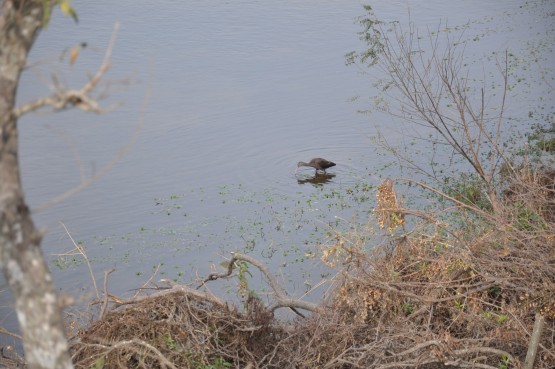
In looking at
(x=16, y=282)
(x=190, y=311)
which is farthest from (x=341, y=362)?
(x=16, y=282)

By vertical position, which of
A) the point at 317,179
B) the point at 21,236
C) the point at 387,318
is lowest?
the point at 387,318

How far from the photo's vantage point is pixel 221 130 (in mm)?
16875

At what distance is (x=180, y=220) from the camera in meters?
13.4

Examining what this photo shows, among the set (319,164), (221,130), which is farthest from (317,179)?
(221,130)

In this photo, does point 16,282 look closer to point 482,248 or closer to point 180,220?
point 482,248

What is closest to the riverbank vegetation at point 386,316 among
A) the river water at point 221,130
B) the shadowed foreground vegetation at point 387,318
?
the shadowed foreground vegetation at point 387,318

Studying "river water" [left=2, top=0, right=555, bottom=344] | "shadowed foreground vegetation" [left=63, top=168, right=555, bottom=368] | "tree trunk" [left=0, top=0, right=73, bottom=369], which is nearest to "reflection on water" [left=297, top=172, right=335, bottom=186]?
"river water" [left=2, top=0, right=555, bottom=344]

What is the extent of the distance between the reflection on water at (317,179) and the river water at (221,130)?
0.19 feet

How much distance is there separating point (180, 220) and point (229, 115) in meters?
4.50

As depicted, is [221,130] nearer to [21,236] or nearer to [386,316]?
[386,316]

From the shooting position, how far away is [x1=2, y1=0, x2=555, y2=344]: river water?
12555 mm

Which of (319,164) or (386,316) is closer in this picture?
(386,316)

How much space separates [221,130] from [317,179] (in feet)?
9.81

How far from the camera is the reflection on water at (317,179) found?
Answer: 14.5m
